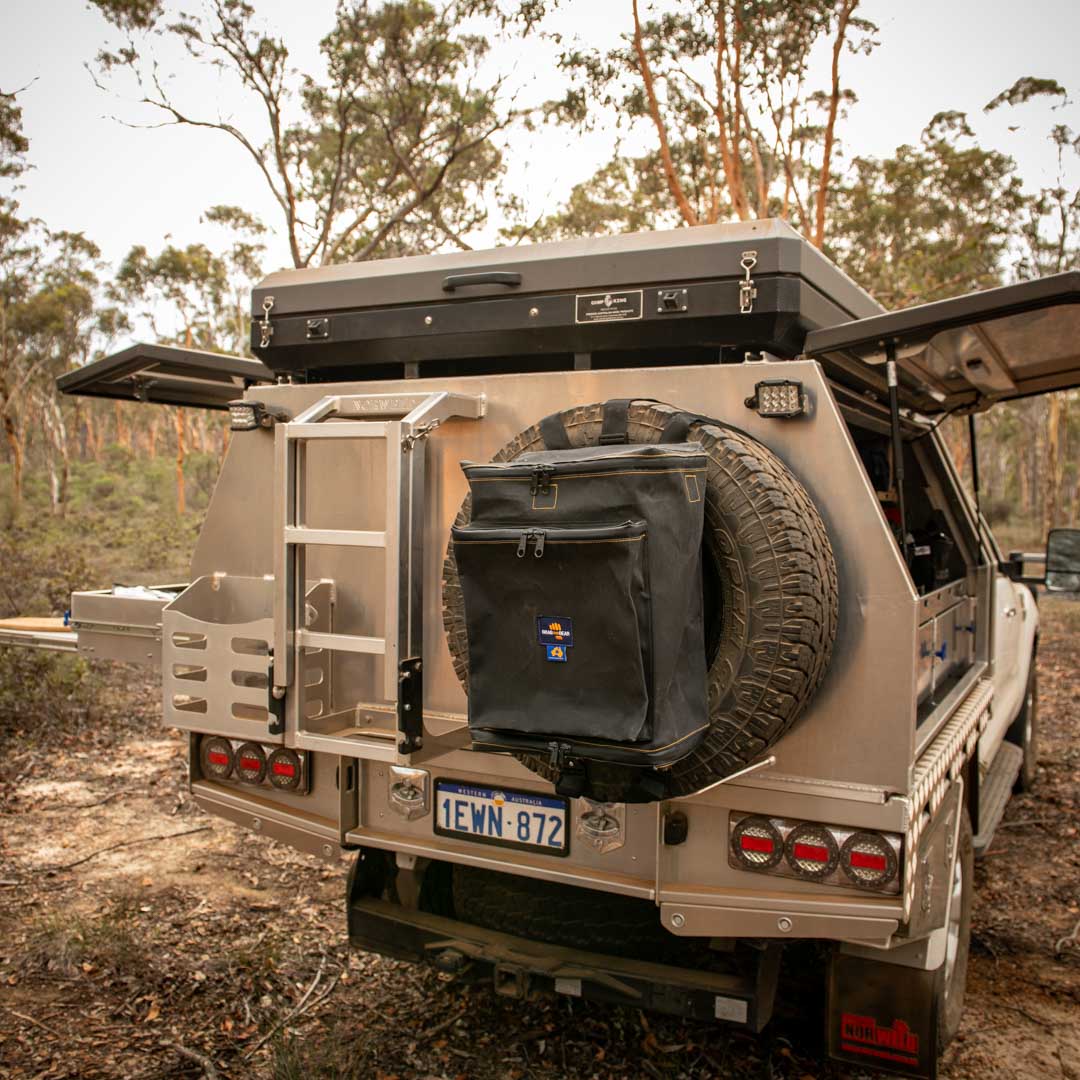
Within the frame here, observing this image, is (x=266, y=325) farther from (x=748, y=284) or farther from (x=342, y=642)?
(x=748, y=284)

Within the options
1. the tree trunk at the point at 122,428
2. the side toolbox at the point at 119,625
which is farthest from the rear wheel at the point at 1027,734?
the tree trunk at the point at 122,428

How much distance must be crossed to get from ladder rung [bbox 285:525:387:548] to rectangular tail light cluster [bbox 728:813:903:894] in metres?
1.22

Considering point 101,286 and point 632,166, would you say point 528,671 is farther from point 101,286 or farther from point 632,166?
point 101,286

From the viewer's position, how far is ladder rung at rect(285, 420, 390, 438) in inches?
103

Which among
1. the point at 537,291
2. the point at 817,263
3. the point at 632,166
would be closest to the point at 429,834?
the point at 537,291

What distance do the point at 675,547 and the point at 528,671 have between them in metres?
0.44

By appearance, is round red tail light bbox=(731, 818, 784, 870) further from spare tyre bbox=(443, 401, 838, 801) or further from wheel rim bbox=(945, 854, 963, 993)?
wheel rim bbox=(945, 854, 963, 993)

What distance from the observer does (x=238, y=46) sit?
15.6 meters

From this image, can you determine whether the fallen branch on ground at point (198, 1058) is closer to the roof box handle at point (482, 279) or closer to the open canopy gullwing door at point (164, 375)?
the open canopy gullwing door at point (164, 375)

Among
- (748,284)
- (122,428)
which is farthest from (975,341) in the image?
(122,428)

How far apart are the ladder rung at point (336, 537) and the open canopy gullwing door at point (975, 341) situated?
1329mm

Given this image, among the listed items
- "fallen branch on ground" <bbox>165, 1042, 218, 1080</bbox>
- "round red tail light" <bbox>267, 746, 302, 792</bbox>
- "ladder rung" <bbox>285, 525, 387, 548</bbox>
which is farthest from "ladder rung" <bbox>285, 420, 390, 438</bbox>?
"fallen branch on ground" <bbox>165, 1042, 218, 1080</bbox>

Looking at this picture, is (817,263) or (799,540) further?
(817,263)

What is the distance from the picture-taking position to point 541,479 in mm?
2229
